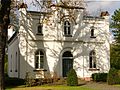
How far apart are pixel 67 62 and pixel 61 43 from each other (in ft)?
8.57

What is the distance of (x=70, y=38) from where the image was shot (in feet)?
143

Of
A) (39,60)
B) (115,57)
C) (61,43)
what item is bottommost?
(39,60)

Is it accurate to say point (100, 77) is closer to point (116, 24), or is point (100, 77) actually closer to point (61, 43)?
point (61, 43)

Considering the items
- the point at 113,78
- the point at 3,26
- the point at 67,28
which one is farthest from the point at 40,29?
the point at 3,26

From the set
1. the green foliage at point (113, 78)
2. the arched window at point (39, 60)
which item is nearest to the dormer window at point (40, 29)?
the arched window at point (39, 60)

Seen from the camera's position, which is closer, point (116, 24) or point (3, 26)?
point (3, 26)

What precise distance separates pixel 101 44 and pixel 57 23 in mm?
7142

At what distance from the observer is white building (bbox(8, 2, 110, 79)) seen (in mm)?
40812

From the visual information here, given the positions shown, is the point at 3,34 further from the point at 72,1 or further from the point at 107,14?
the point at 107,14

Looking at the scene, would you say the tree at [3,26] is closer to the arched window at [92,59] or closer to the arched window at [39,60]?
the arched window at [39,60]

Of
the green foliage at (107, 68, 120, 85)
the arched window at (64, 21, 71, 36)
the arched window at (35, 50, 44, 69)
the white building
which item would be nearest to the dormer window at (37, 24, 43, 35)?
the white building

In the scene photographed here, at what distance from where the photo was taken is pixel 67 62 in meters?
43.5

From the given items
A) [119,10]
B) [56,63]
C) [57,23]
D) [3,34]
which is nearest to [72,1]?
[57,23]

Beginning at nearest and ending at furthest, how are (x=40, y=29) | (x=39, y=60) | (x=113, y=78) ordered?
(x=113, y=78), (x=39, y=60), (x=40, y=29)
